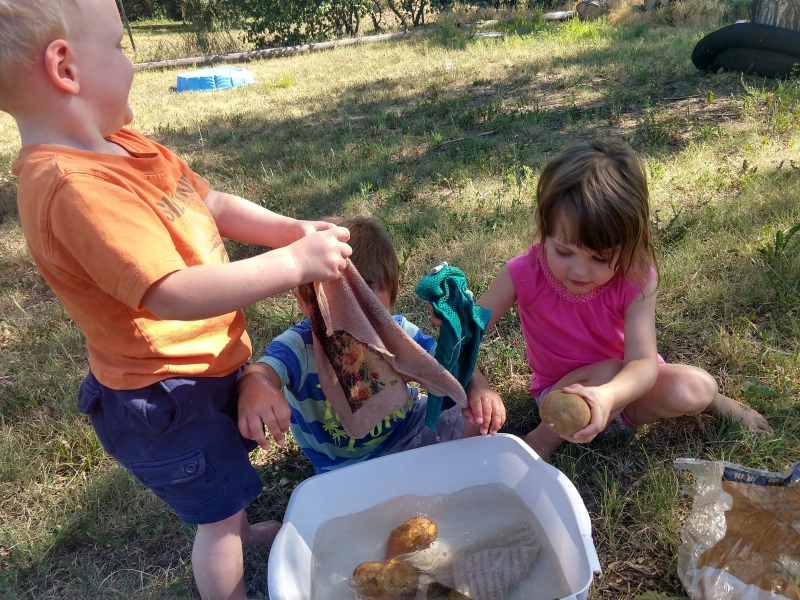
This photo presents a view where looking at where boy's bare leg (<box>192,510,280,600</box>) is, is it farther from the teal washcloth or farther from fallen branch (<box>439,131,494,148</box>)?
fallen branch (<box>439,131,494,148</box>)

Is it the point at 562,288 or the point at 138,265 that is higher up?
the point at 138,265

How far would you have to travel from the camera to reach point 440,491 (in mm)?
1753

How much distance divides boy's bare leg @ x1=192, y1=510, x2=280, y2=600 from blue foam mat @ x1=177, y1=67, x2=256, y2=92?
7.24 metres

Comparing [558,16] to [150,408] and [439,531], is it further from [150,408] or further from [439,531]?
[150,408]

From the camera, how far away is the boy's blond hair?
111 centimetres

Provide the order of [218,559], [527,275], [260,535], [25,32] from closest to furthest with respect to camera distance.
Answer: [25,32] → [218,559] → [260,535] → [527,275]

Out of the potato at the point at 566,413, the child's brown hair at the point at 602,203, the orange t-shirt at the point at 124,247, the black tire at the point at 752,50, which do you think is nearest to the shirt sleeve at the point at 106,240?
the orange t-shirt at the point at 124,247

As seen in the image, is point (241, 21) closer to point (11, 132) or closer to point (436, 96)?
point (11, 132)

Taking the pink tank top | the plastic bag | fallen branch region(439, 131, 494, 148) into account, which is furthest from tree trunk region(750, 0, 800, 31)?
the plastic bag

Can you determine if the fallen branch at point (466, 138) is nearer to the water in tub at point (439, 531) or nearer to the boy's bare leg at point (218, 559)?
the water in tub at point (439, 531)

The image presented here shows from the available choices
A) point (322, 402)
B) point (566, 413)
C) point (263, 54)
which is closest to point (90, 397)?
point (322, 402)

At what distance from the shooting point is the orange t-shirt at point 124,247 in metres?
1.15

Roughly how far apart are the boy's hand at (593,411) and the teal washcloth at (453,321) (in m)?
0.28

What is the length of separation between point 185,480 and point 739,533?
1336mm
